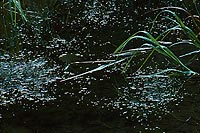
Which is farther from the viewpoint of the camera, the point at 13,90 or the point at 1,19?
the point at 1,19

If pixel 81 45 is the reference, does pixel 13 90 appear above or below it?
below

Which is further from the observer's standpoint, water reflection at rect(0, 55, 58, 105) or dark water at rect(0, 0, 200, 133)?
water reflection at rect(0, 55, 58, 105)

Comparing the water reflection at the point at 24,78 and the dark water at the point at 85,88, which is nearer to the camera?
the dark water at the point at 85,88

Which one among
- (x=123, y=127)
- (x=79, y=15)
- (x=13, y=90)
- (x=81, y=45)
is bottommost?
(x=123, y=127)

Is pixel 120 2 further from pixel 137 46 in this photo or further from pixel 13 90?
pixel 13 90

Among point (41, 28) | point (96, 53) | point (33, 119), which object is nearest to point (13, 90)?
point (33, 119)

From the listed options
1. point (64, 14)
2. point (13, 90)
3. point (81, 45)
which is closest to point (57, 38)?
point (81, 45)

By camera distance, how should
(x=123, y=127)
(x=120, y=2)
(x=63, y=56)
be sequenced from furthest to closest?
(x=120, y=2) → (x=63, y=56) → (x=123, y=127)

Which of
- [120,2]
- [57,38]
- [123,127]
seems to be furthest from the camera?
[120,2]
